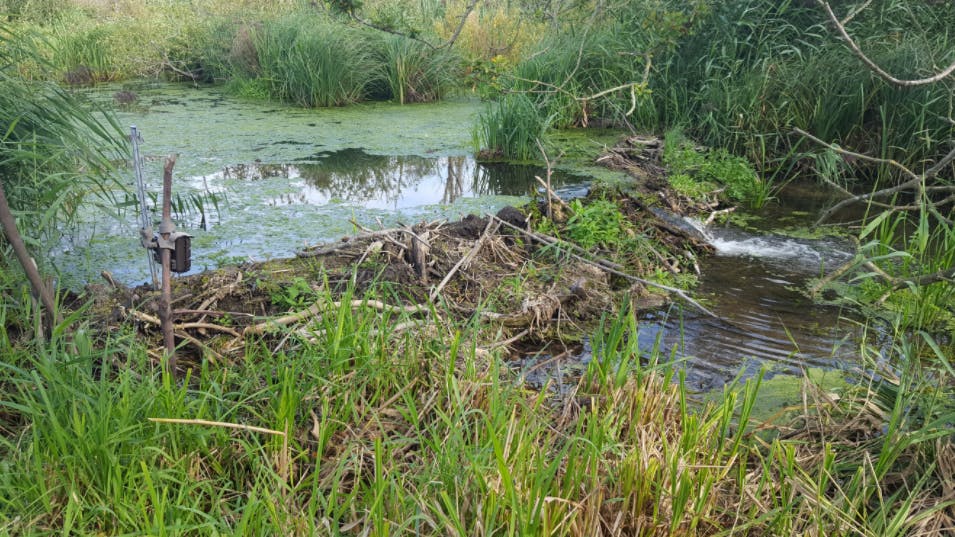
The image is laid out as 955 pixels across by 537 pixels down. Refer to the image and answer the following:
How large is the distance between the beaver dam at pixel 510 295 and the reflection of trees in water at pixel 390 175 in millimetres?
1448

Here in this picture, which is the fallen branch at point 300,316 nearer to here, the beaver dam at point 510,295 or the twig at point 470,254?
the beaver dam at point 510,295

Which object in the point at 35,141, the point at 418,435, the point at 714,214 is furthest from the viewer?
the point at 714,214

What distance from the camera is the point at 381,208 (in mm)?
5727

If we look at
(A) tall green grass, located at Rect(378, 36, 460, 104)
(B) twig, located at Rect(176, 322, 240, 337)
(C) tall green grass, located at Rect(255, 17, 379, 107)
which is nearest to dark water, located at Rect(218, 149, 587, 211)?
(C) tall green grass, located at Rect(255, 17, 379, 107)

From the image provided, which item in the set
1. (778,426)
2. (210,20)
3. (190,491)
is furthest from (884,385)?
(210,20)

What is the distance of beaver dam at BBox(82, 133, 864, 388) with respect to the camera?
10.3 feet

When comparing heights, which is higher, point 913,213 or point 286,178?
point 286,178

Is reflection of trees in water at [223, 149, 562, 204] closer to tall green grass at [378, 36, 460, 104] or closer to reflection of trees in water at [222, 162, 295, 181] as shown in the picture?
reflection of trees in water at [222, 162, 295, 181]

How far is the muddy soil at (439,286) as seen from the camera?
10.3ft

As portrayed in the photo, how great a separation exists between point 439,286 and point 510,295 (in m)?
0.51

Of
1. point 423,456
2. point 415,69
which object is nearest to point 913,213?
point 423,456

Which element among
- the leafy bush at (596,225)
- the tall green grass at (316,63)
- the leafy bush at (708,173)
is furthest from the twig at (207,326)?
the tall green grass at (316,63)

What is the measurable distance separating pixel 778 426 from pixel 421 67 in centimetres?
806

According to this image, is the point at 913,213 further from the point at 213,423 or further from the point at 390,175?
the point at 213,423
